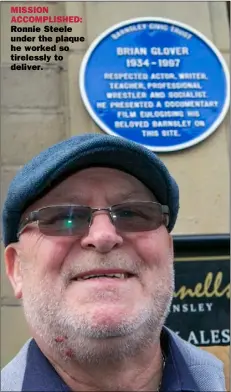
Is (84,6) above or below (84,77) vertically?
above

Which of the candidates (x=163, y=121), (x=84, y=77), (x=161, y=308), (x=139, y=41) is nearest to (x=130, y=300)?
(x=161, y=308)

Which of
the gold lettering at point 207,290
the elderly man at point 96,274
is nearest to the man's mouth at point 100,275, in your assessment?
the elderly man at point 96,274

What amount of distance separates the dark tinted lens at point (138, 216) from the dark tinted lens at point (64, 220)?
6 centimetres

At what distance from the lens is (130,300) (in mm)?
758

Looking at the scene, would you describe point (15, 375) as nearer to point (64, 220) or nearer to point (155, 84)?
point (64, 220)

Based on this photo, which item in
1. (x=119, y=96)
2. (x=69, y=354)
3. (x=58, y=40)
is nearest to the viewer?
(x=69, y=354)

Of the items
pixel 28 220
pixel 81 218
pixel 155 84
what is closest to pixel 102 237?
pixel 81 218

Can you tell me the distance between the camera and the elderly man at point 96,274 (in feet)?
2.44

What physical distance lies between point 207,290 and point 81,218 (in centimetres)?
88

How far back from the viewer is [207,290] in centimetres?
151

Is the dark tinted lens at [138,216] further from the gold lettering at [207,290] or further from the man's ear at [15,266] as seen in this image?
the gold lettering at [207,290]

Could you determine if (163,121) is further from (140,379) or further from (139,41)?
(140,379)

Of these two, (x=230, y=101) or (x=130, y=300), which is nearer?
(x=130, y=300)

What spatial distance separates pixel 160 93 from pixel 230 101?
29 centimetres
